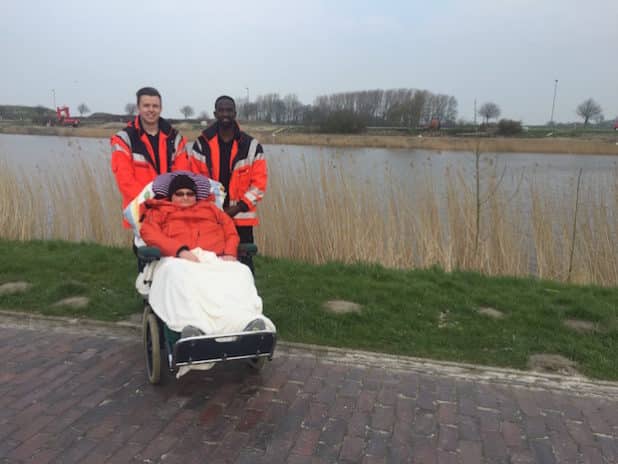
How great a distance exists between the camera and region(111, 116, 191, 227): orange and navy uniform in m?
3.56

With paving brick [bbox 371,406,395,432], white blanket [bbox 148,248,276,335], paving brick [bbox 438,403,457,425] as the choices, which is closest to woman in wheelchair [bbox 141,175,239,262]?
white blanket [bbox 148,248,276,335]

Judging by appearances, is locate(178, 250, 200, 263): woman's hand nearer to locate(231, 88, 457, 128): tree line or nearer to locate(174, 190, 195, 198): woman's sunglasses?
locate(174, 190, 195, 198): woman's sunglasses

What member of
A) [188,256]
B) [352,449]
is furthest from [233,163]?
[352,449]

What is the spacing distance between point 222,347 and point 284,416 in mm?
537

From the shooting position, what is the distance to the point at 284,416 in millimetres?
2660

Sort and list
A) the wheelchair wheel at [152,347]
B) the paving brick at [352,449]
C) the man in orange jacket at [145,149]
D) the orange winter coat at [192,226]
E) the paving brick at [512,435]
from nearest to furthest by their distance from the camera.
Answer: the paving brick at [352,449], the paving brick at [512,435], the wheelchair wheel at [152,347], the orange winter coat at [192,226], the man in orange jacket at [145,149]

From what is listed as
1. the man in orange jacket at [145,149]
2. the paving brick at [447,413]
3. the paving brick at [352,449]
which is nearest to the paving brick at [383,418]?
the paving brick at [352,449]

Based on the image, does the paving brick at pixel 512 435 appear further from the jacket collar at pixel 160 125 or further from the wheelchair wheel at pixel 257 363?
the jacket collar at pixel 160 125

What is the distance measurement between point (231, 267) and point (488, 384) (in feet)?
5.99

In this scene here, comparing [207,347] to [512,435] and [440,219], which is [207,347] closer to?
[512,435]

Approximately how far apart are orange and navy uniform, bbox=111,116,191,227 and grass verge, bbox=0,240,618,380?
1212 mm

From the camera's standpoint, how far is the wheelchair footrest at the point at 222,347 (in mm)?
2498

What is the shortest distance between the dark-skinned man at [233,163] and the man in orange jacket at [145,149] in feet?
0.56

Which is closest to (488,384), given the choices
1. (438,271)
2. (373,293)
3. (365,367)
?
(365,367)
